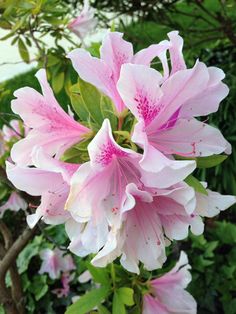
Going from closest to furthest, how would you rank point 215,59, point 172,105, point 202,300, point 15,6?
point 172,105
point 15,6
point 202,300
point 215,59

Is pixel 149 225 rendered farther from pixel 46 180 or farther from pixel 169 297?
pixel 169 297

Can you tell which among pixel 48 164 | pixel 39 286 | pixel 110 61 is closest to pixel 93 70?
pixel 110 61

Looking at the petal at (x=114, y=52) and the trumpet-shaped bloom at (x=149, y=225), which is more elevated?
the petal at (x=114, y=52)

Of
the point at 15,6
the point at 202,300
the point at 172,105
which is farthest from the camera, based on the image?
the point at 202,300

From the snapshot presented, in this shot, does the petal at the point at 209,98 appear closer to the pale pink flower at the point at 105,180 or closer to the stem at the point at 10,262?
the pale pink flower at the point at 105,180

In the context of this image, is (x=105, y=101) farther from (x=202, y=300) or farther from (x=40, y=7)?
(x=202, y=300)

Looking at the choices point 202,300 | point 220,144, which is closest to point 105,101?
point 220,144

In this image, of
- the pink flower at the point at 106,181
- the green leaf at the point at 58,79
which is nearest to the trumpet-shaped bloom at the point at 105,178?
the pink flower at the point at 106,181
